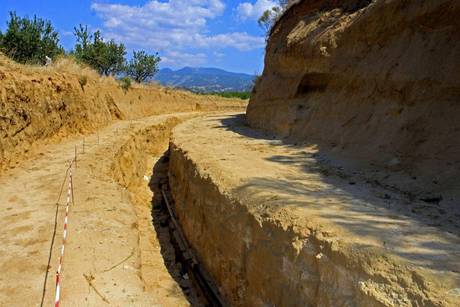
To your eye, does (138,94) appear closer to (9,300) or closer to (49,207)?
(49,207)

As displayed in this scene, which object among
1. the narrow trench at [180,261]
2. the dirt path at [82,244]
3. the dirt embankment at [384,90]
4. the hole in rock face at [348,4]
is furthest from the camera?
the hole in rock face at [348,4]

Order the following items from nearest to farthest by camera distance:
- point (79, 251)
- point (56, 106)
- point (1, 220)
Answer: point (79, 251) → point (1, 220) → point (56, 106)

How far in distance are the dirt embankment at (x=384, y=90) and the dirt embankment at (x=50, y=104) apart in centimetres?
749

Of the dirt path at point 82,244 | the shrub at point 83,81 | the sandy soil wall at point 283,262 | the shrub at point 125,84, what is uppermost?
the shrub at point 83,81

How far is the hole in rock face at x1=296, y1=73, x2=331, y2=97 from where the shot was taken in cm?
1227

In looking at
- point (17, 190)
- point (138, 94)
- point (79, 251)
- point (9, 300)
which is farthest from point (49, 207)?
point (138, 94)

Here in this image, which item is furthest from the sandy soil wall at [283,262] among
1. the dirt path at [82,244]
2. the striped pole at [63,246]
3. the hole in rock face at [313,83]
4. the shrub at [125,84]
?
the shrub at [125,84]

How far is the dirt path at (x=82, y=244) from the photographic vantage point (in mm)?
5844

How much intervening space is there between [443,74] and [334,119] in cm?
317

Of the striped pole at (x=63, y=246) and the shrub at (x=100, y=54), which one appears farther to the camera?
the shrub at (x=100, y=54)

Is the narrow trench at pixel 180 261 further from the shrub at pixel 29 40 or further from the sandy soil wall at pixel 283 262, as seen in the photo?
the shrub at pixel 29 40

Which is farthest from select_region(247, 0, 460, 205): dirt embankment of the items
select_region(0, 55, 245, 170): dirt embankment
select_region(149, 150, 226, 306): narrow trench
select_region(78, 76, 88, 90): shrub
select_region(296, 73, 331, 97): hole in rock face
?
select_region(78, 76, 88, 90): shrub

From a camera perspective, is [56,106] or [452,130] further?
[56,106]

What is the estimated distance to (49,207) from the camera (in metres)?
8.70
